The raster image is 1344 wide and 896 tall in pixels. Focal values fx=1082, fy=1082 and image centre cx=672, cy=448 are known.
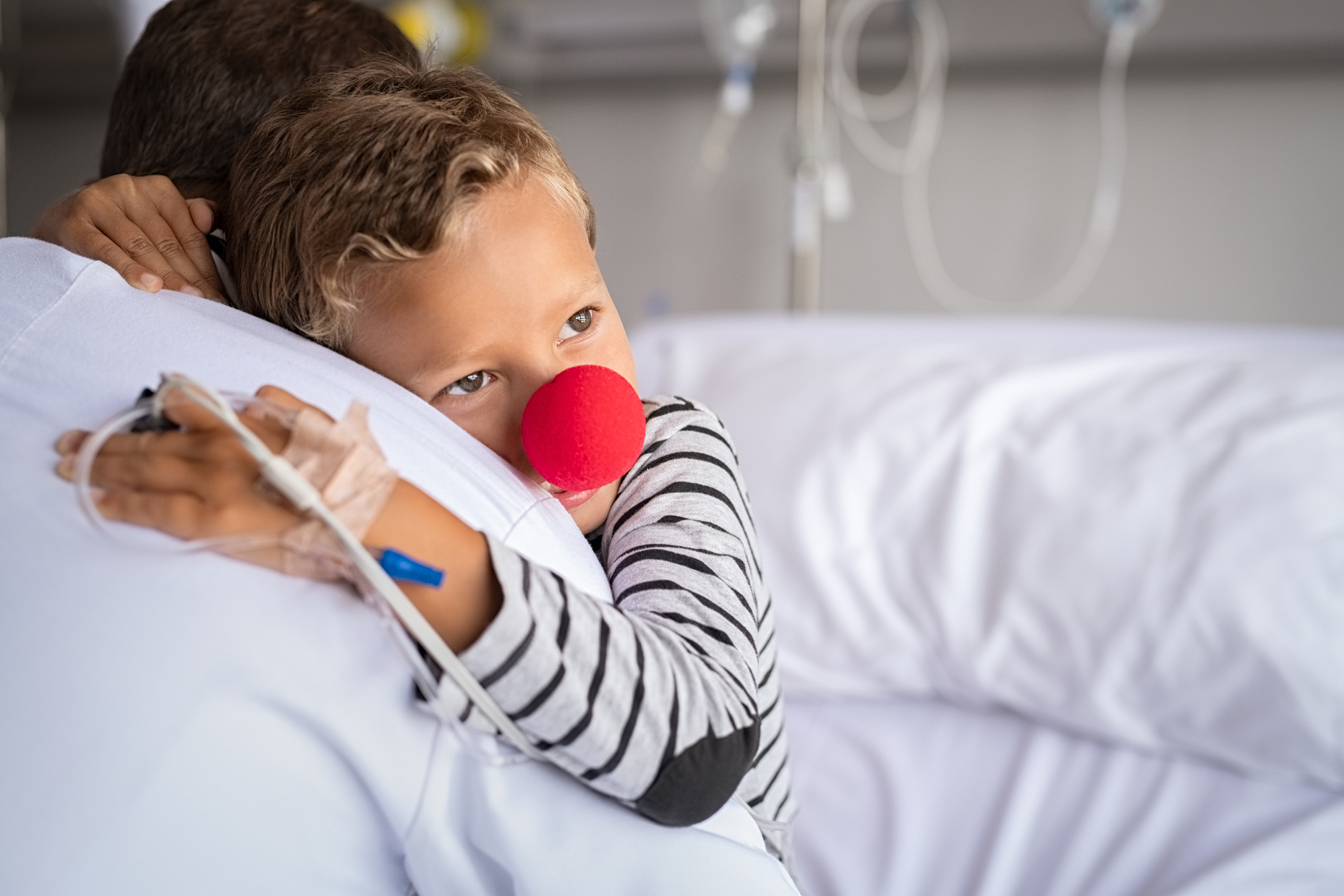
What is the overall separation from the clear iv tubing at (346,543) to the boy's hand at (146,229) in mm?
234

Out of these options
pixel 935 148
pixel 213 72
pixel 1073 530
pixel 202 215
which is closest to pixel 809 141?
pixel 935 148

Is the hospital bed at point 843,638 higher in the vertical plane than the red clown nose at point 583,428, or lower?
lower

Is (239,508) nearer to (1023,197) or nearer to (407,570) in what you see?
(407,570)

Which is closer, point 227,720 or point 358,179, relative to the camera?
point 227,720

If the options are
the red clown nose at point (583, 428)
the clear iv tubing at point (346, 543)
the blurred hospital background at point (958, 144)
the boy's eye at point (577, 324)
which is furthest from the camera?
the blurred hospital background at point (958, 144)

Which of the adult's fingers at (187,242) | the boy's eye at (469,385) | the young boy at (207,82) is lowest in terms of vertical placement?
the boy's eye at (469,385)

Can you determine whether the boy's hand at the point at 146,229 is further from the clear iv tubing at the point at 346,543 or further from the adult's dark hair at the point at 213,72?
the clear iv tubing at the point at 346,543

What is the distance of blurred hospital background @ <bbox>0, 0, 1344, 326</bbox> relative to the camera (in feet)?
6.19

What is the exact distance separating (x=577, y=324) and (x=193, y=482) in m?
0.28

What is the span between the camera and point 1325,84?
72.9 inches

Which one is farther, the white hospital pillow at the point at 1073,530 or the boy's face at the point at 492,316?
the white hospital pillow at the point at 1073,530

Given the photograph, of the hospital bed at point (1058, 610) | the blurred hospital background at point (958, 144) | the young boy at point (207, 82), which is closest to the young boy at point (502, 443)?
the young boy at point (207, 82)

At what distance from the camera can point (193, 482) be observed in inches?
19.0

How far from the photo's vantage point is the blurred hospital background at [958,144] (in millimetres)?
1886
